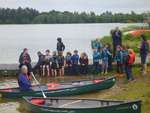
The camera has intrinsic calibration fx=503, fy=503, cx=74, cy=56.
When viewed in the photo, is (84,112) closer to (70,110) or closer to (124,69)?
(70,110)

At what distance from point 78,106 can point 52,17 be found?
165 metres

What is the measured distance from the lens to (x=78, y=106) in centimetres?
1870

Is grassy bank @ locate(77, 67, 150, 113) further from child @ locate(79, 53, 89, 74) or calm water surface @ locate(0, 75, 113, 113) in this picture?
child @ locate(79, 53, 89, 74)

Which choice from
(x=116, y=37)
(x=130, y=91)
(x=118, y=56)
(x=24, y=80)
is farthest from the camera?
(x=116, y=37)

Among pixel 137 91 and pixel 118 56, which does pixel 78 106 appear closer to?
pixel 137 91

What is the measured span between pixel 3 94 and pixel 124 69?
7.59 metres

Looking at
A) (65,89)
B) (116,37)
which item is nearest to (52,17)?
(116,37)

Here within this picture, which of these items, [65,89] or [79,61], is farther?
[79,61]

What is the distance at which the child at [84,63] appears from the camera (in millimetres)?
28828

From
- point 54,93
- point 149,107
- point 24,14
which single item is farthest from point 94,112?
point 24,14

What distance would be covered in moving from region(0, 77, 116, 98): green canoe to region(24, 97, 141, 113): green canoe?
2751 mm

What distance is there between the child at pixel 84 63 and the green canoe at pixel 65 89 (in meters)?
4.20

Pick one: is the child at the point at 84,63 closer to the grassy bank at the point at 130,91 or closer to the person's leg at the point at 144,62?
the grassy bank at the point at 130,91

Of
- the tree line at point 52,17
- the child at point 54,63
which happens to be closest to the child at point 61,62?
the child at point 54,63
